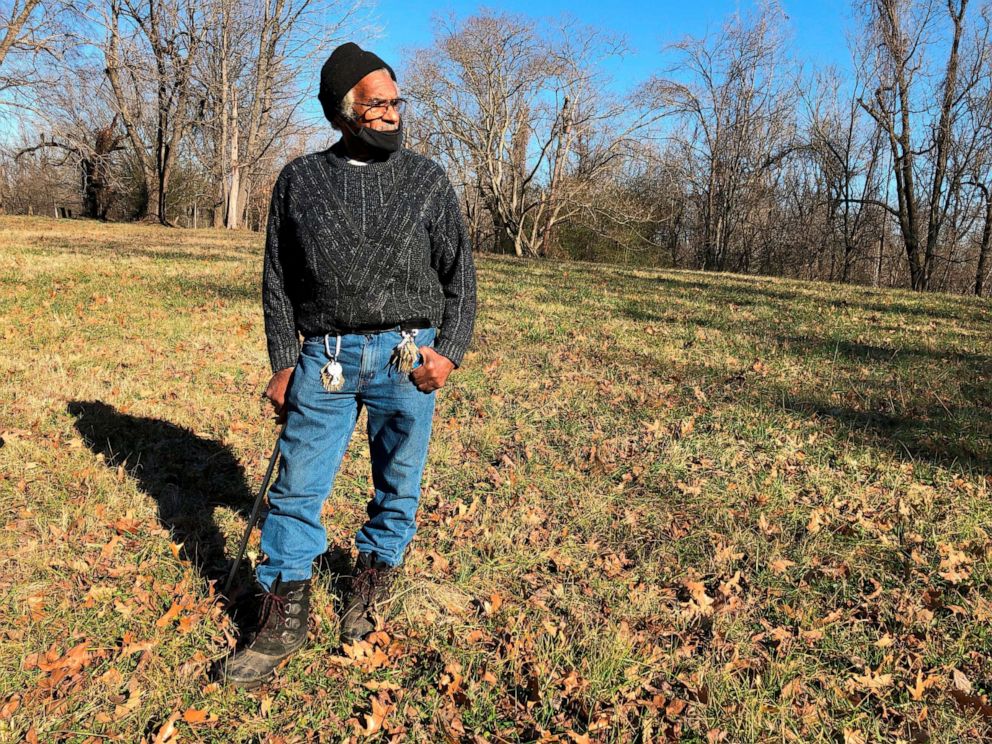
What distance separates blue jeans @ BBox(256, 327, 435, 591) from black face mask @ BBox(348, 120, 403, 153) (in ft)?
2.11

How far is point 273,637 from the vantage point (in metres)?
2.50

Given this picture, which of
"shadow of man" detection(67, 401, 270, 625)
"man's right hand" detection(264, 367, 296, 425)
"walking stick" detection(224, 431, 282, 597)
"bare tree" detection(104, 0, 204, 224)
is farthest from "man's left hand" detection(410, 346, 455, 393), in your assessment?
"bare tree" detection(104, 0, 204, 224)

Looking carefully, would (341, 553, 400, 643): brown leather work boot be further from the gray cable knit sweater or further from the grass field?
the gray cable knit sweater

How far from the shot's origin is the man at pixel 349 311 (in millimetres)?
2273

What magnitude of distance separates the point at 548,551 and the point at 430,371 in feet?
5.12

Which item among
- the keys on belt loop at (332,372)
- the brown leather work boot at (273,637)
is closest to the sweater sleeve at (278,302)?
the keys on belt loop at (332,372)

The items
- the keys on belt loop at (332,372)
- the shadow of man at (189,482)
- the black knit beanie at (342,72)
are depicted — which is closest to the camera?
the black knit beanie at (342,72)

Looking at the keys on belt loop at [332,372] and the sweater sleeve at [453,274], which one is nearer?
the keys on belt loop at [332,372]

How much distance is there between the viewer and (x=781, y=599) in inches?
124

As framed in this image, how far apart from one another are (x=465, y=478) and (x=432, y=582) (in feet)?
3.89

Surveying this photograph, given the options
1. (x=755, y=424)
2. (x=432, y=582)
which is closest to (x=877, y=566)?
(x=755, y=424)

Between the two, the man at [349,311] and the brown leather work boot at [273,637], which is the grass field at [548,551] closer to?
the brown leather work boot at [273,637]

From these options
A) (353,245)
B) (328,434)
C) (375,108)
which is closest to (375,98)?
(375,108)

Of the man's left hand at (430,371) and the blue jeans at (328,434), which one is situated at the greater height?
the man's left hand at (430,371)
